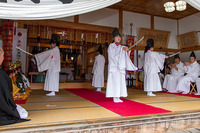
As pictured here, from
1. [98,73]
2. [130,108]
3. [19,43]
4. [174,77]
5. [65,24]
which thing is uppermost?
[65,24]

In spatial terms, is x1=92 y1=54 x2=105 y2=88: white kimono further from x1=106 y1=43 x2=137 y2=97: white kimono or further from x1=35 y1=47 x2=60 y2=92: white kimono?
x1=106 y1=43 x2=137 y2=97: white kimono

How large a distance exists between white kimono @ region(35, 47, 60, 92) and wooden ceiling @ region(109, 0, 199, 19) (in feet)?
15.0

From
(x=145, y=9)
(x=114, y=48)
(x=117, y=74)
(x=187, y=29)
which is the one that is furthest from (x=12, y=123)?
(x=187, y=29)

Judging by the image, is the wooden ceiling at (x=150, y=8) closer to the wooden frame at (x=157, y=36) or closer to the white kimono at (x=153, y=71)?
the wooden frame at (x=157, y=36)

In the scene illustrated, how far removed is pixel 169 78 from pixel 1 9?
6.32m

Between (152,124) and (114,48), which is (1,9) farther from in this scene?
(152,124)

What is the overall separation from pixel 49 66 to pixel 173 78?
16.2 ft

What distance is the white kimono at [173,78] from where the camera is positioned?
657cm

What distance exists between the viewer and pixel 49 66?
4980mm

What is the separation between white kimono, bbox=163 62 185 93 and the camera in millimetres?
6566

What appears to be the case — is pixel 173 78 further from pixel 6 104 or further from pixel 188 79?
pixel 6 104

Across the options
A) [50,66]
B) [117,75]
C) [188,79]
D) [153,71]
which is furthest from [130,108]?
[188,79]

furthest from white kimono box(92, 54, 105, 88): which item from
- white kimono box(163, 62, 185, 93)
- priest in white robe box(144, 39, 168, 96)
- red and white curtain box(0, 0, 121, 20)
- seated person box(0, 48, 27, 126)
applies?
seated person box(0, 48, 27, 126)

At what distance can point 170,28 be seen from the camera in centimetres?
993
